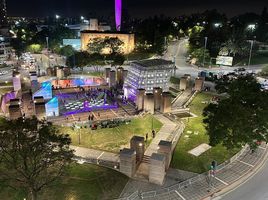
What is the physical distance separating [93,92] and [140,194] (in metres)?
35.9

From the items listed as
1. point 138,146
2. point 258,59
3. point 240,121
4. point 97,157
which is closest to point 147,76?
point 138,146

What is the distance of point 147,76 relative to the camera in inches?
2186

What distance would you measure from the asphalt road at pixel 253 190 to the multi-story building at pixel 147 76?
97.7 feet

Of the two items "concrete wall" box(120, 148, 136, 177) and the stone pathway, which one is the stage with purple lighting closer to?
the stone pathway

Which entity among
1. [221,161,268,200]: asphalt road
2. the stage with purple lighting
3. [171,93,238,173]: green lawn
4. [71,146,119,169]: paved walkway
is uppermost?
the stage with purple lighting

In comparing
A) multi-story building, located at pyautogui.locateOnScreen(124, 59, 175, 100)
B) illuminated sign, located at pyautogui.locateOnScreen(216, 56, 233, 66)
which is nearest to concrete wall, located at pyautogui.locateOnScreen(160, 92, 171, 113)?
multi-story building, located at pyautogui.locateOnScreen(124, 59, 175, 100)

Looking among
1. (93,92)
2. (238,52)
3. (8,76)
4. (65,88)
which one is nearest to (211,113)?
(93,92)

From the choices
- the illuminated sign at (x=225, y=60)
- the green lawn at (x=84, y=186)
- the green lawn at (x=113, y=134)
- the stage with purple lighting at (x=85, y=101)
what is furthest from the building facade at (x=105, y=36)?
the green lawn at (x=84, y=186)

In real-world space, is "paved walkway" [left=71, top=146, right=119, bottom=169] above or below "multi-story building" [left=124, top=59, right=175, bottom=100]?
below

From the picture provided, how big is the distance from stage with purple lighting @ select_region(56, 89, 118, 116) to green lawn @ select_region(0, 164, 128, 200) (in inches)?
805

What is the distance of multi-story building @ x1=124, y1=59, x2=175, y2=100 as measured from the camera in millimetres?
55438

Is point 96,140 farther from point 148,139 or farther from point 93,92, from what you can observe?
point 93,92

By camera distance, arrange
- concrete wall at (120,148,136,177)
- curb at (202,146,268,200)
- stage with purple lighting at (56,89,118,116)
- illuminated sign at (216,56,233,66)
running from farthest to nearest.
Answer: illuminated sign at (216,56,233,66) → stage with purple lighting at (56,89,118,116) → concrete wall at (120,148,136,177) → curb at (202,146,268,200)

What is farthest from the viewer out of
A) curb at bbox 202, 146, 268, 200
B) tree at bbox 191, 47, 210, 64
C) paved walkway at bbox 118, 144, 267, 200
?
tree at bbox 191, 47, 210, 64
